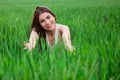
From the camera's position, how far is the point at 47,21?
2.80 meters

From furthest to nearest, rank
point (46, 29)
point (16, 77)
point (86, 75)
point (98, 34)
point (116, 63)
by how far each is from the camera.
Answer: point (46, 29)
point (98, 34)
point (116, 63)
point (16, 77)
point (86, 75)

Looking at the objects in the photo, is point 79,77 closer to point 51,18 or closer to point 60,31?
point 51,18

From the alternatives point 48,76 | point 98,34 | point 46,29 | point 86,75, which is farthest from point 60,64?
point 46,29

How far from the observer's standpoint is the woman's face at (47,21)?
110 inches

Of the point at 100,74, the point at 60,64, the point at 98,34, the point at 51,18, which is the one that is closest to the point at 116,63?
the point at 100,74

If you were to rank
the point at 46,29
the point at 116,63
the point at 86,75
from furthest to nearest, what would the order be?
the point at 46,29 → the point at 116,63 → the point at 86,75

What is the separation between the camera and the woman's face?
2.80 meters

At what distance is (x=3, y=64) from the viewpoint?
1.43 m

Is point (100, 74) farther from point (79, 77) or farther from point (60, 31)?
point (60, 31)

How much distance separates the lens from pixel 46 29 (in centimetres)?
295

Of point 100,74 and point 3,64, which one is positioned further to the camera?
point 3,64

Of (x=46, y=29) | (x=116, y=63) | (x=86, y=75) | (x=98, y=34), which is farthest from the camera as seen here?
(x=46, y=29)

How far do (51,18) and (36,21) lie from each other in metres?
0.19

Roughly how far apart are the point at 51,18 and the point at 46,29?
0.12 meters
